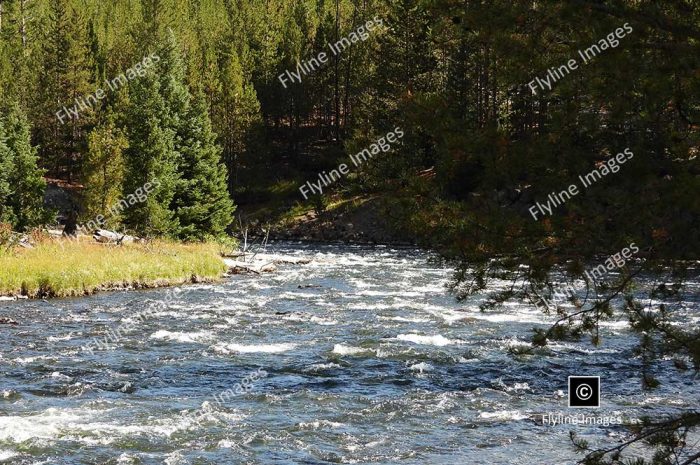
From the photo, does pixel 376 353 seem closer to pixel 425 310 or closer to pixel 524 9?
pixel 425 310

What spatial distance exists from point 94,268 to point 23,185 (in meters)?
18.6

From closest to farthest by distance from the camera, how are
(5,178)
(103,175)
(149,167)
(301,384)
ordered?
(301,384)
(149,167)
(5,178)
(103,175)

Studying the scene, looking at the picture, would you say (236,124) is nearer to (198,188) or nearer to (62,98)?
(62,98)

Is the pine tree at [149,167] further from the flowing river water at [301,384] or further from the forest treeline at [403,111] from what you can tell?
the flowing river water at [301,384]

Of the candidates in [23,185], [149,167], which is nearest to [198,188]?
[149,167]

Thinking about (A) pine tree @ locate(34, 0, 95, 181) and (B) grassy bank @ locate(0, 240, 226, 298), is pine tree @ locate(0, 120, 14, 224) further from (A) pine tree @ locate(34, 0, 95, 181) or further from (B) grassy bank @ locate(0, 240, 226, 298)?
(A) pine tree @ locate(34, 0, 95, 181)

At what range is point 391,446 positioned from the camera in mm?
12398

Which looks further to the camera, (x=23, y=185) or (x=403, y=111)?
(x=23, y=185)

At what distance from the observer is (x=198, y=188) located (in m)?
45.9

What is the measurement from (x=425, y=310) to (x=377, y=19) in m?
61.0

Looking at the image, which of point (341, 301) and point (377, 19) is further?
point (377, 19)

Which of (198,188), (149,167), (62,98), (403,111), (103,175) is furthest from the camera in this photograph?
(62,98)

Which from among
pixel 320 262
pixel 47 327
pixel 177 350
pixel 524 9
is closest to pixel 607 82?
pixel 524 9

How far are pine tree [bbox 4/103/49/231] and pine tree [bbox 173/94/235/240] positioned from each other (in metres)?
8.13
